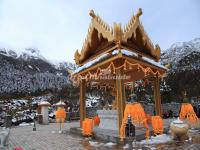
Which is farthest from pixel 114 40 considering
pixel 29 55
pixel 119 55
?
pixel 29 55

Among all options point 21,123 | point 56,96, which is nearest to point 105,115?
point 21,123

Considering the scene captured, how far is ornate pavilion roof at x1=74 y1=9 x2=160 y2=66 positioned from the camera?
10012 mm

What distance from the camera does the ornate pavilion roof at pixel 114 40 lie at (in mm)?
10012

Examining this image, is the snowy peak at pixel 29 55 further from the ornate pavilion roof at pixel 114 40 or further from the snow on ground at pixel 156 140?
the snow on ground at pixel 156 140

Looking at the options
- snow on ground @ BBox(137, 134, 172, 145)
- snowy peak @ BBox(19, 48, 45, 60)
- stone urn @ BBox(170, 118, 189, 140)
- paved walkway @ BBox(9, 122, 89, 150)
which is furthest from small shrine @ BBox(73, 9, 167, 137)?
snowy peak @ BBox(19, 48, 45, 60)

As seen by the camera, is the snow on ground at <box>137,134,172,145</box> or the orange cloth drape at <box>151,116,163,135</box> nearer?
the snow on ground at <box>137,134,172,145</box>

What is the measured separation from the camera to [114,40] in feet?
32.2

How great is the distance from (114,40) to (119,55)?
78cm

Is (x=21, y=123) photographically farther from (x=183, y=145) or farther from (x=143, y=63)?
(x=183, y=145)

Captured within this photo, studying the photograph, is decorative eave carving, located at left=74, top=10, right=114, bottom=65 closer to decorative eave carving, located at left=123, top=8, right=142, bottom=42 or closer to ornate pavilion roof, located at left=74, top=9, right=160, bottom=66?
ornate pavilion roof, located at left=74, top=9, right=160, bottom=66

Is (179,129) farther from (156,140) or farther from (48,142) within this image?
(48,142)

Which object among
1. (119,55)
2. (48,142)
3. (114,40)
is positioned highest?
(114,40)

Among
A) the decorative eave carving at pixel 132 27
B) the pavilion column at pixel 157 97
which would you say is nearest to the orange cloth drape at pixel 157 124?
the pavilion column at pixel 157 97

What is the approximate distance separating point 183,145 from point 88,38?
6463mm
